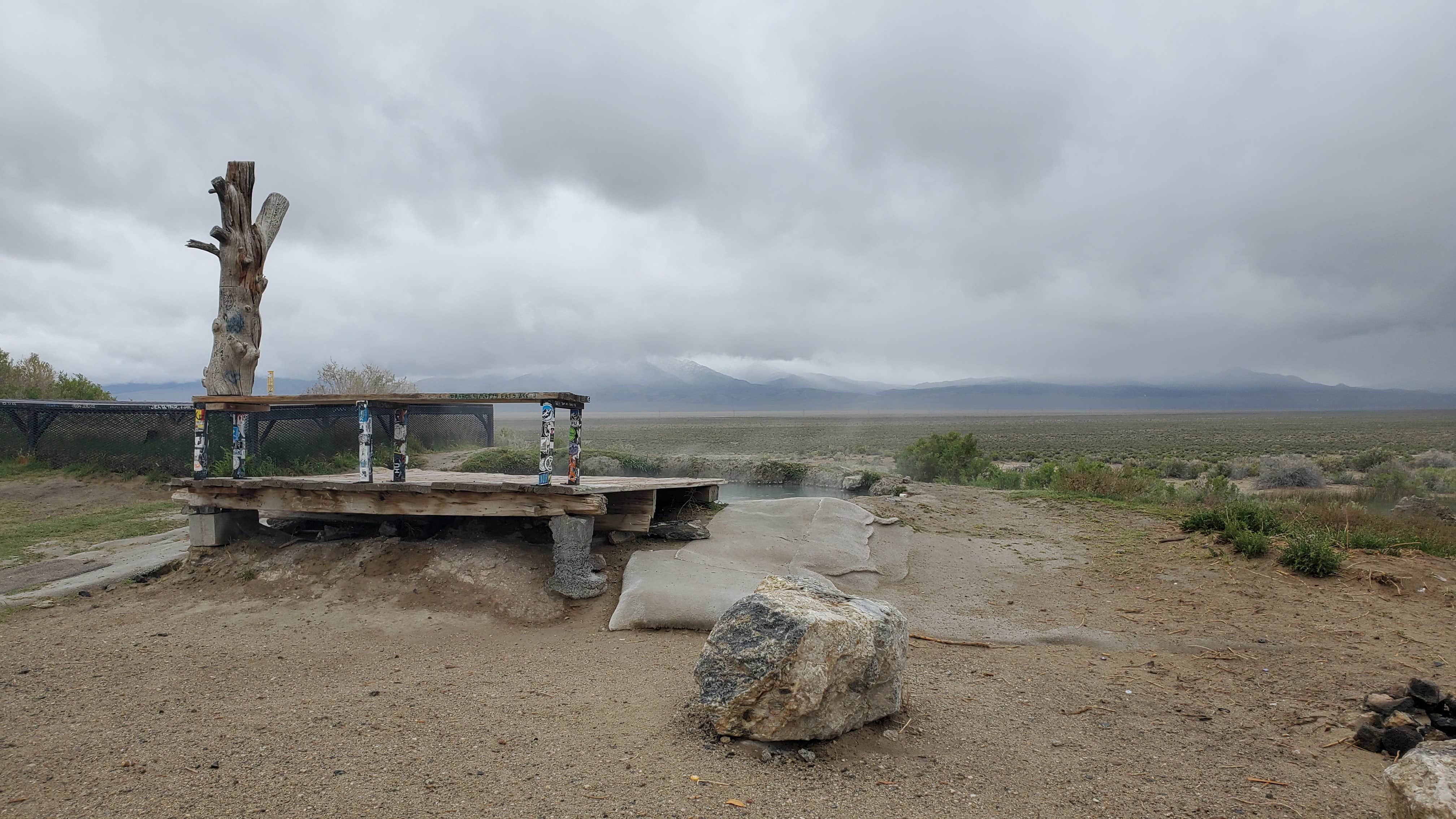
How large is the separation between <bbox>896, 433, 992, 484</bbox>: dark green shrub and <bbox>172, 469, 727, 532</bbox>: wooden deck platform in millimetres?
13751

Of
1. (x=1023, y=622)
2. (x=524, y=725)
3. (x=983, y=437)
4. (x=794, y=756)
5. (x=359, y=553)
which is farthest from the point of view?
(x=983, y=437)

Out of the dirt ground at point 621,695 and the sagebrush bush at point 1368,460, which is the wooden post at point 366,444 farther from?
the sagebrush bush at point 1368,460

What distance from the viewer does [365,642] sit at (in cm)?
644

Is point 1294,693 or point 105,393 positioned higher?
point 105,393

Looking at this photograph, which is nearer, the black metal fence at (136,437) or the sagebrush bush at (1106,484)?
the sagebrush bush at (1106,484)

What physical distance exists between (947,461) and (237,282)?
58.8 ft

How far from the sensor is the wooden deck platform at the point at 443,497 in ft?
24.6

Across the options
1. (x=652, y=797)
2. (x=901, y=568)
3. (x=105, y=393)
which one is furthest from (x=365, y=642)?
(x=105, y=393)

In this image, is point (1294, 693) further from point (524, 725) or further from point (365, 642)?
point (365, 642)

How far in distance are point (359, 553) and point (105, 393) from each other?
2275 cm

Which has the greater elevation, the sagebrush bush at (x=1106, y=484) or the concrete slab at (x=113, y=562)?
the sagebrush bush at (x=1106, y=484)

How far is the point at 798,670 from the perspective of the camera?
13.0 feet

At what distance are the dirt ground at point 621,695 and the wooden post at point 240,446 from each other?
0.92 metres

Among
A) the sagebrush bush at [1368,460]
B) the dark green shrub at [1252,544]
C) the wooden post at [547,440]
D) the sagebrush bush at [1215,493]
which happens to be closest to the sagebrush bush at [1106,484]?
the sagebrush bush at [1215,493]
